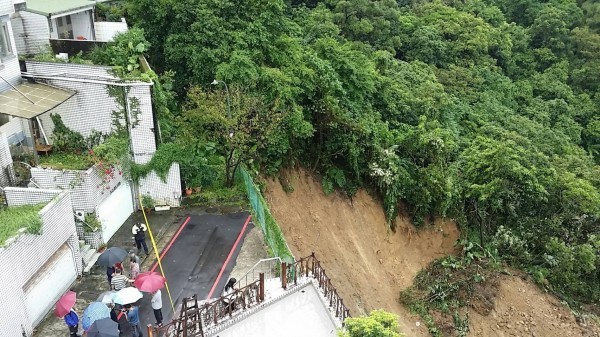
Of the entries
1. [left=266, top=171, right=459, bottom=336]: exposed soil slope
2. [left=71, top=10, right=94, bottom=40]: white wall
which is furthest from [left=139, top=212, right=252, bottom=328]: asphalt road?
[left=71, top=10, right=94, bottom=40]: white wall

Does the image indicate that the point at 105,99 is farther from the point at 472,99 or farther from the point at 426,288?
the point at 472,99

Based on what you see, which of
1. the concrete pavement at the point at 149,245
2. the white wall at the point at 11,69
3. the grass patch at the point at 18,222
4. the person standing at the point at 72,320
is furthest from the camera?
the white wall at the point at 11,69

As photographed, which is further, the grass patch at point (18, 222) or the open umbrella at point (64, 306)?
the grass patch at point (18, 222)

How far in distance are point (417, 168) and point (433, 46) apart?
61.9 feet

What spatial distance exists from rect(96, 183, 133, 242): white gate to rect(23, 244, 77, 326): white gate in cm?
194

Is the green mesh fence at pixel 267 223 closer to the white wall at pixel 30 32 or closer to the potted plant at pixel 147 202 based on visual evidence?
the potted plant at pixel 147 202

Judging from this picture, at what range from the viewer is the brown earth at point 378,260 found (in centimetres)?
2184

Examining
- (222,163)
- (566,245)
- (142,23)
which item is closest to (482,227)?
(566,245)

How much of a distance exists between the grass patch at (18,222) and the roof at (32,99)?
333 centimetres

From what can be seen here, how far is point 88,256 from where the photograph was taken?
1672cm

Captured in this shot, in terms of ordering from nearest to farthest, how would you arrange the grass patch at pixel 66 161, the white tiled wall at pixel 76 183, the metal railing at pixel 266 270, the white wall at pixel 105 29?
the metal railing at pixel 266 270 → the white tiled wall at pixel 76 183 → the grass patch at pixel 66 161 → the white wall at pixel 105 29

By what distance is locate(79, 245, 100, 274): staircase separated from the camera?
1630 cm

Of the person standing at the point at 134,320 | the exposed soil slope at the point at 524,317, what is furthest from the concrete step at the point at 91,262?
the exposed soil slope at the point at 524,317

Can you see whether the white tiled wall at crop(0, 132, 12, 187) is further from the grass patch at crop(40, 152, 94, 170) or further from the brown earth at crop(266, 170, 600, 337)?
the brown earth at crop(266, 170, 600, 337)
